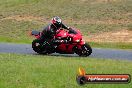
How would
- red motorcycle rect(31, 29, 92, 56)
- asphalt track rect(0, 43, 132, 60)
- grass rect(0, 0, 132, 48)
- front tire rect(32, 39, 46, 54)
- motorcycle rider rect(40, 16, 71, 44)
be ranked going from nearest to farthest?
motorcycle rider rect(40, 16, 71, 44) → red motorcycle rect(31, 29, 92, 56) → front tire rect(32, 39, 46, 54) → asphalt track rect(0, 43, 132, 60) → grass rect(0, 0, 132, 48)

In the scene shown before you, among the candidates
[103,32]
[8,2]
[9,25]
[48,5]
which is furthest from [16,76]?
[8,2]

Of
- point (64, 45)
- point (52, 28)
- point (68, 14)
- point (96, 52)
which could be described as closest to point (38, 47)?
point (52, 28)

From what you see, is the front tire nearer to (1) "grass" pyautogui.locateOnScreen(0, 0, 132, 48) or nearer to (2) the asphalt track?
(2) the asphalt track

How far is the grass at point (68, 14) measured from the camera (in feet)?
128

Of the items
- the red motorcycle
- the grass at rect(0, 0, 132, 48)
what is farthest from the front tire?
the grass at rect(0, 0, 132, 48)

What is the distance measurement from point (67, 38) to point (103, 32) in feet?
51.6

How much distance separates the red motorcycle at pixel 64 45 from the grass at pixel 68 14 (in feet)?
43.7

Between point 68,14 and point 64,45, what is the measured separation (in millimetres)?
23515

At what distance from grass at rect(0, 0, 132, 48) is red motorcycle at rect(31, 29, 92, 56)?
1332 cm

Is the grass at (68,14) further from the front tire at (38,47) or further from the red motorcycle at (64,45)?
the red motorcycle at (64,45)

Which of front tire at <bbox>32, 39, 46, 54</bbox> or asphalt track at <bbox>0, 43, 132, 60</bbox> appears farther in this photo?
asphalt track at <bbox>0, 43, 132, 60</bbox>

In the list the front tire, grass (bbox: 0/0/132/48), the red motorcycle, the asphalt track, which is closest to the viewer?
the red motorcycle

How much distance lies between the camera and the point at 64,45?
21828mm

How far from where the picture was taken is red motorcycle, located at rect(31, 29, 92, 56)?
71.2ft
